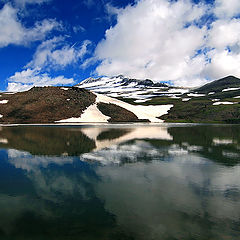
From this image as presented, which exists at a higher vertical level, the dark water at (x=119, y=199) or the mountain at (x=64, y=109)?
the mountain at (x=64, y=109)

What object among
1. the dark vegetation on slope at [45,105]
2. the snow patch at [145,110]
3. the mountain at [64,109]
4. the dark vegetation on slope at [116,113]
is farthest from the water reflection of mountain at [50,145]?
the snow patch at [145,110]

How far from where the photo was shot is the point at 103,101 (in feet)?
556

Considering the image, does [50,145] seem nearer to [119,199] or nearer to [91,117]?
[119,199]

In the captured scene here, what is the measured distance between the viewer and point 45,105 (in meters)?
150

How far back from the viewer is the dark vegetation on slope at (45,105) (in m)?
136

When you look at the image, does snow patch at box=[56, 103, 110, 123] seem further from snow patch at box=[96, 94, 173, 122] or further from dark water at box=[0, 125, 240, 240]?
dark water at box=[0, 125, 240, 240]

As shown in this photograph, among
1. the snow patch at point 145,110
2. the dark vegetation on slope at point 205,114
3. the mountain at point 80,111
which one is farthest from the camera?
the snow patch at point 145,110

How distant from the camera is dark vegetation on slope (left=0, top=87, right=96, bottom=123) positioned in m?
136

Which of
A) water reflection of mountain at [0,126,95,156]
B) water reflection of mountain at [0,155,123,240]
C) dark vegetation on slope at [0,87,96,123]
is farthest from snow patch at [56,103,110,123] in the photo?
water reflection of mountain at [0,155,123,240]

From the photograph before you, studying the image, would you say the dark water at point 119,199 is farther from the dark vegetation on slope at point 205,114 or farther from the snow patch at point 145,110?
the dark vegetation on slope at point 205,114

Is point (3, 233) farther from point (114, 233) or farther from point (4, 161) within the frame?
point (4, 161)

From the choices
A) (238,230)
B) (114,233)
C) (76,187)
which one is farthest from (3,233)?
(238,230)

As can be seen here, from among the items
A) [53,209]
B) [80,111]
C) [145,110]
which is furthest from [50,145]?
[145,110]

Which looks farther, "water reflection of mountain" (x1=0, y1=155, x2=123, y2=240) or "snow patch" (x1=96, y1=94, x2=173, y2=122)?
"snow patch" (x1=96, y1=94, x2=173, y2=122)
